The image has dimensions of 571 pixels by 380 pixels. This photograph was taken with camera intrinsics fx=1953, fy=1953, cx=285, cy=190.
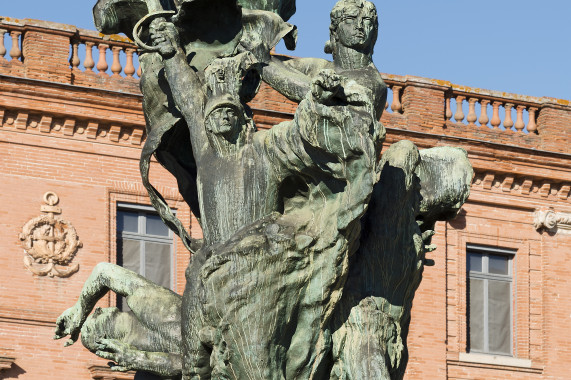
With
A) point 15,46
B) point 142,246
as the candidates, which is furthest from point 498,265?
point 15,46

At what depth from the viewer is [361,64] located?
9.20 meters

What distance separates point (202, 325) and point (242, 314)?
26 cm

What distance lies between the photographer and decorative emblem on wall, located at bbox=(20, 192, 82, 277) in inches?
1157

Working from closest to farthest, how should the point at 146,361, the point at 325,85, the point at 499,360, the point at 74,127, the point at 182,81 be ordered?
the point at 325,85
the point at 146,361
the point at 182,81
the point at 74,127
the point at 499,360

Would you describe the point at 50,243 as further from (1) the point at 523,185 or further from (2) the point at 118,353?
(2) the point at 118,353

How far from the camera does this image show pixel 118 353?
29.3 ft

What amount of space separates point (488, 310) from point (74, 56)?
28.6ft

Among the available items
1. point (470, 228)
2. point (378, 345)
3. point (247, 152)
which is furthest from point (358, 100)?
point (470, 228)

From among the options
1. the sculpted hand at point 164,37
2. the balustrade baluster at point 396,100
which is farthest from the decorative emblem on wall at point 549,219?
the sculpted hand at point 164,37

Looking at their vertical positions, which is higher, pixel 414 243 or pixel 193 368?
pixel 414 243

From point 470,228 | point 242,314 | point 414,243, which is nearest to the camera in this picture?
point 242,314

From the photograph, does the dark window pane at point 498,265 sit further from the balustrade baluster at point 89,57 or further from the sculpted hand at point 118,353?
the sculpted hand at point 118,353

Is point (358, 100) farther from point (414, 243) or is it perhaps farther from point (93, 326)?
point (93, 326)

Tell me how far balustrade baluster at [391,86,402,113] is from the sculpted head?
2348 centimetres
